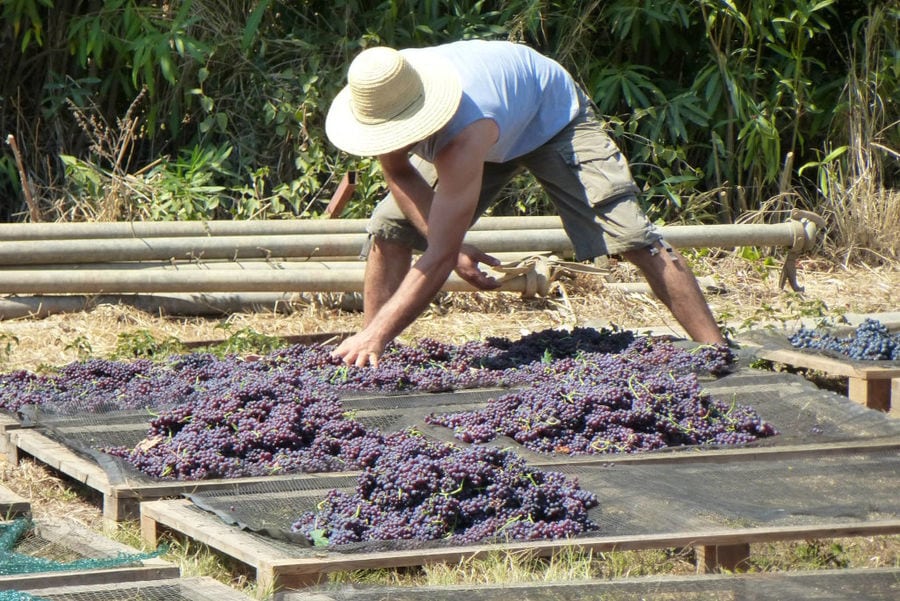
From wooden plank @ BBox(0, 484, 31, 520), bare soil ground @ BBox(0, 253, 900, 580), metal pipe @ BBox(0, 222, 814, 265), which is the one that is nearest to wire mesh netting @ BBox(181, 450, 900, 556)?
wooden plank @ BBox(0, 484, 31, 520)

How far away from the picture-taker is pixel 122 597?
2408mm

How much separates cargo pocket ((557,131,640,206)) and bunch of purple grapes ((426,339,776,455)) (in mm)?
771

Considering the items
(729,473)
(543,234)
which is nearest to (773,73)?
(543,234)

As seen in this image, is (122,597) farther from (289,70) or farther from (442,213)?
(289,70)

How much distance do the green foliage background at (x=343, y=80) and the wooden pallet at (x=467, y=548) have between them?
14.9 feet

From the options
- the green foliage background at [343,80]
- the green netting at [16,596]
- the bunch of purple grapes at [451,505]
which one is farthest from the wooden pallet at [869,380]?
the green foliage background at [343,80]

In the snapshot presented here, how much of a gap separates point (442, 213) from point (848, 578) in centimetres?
203

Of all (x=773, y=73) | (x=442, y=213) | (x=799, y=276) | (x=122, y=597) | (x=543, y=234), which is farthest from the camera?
(x=773, y=73)

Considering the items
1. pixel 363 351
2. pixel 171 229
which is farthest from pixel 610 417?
pixel 171 229

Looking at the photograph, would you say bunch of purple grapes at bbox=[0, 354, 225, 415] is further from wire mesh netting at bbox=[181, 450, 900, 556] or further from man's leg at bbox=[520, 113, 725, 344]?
man's leg at bbox=[520, 113, 725, 344]

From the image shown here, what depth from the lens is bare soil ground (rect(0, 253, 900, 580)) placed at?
17.9 ft

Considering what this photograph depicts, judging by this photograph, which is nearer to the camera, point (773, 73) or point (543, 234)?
point (543, 234)

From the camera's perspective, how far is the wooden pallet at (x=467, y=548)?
2.58m

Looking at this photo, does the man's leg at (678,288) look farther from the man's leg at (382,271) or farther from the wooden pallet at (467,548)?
the wooden pallet at (467,548)
